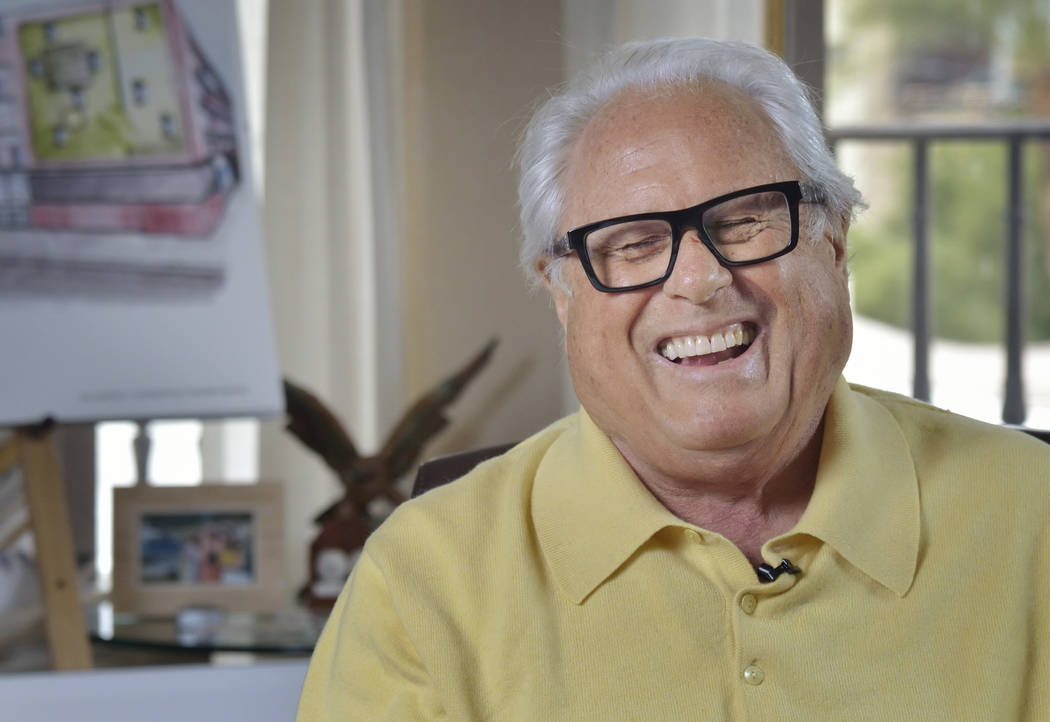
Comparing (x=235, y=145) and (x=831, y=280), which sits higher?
(x=235, y=145)

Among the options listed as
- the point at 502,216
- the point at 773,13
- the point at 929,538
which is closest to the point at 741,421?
the point at 929,538

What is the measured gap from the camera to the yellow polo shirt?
3.34ft

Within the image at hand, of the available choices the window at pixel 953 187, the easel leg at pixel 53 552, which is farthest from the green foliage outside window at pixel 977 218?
the easel leg at pixel 53 552

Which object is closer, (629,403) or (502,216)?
(629,403)

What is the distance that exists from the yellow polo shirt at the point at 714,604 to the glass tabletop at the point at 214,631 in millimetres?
1242

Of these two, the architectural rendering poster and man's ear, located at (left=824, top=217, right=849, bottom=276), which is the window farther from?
man's ear, located at (left=824, top=217, right=849, bottom=276)

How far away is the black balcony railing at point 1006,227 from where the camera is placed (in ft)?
10.9

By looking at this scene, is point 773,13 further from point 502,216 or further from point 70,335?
point 70,335

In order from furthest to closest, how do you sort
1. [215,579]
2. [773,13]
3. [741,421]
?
[215,579] < [773,13] < [741,421]

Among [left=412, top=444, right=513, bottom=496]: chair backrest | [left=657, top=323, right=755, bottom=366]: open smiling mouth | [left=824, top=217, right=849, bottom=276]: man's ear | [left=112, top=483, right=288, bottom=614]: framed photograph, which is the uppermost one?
[left=824, top=217, right=849, bottom=276]: man's ear

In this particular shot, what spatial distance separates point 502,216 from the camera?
3018mm

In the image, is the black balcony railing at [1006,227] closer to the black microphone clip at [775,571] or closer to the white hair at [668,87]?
the white hair at [668,87]

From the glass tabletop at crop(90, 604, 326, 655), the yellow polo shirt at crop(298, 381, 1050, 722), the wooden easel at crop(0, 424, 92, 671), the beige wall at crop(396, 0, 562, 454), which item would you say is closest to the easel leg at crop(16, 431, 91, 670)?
the wooden easel at crop(0, 424, 92, 671)

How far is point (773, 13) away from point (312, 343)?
1545 millimetres
